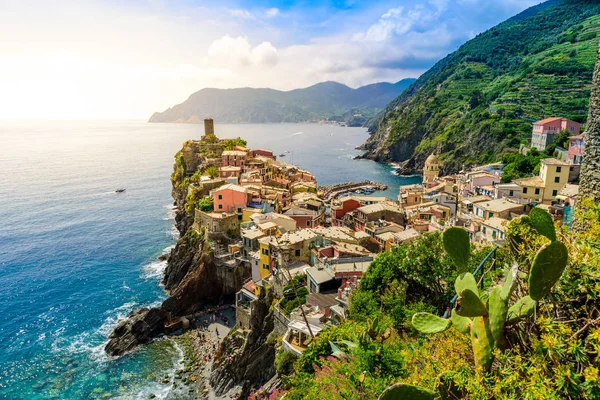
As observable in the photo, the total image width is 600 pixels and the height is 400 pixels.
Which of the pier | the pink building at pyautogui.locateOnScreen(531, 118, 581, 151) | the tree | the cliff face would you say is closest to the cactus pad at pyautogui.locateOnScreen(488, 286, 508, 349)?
the cliff face

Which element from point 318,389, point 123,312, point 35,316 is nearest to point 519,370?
point 318,389

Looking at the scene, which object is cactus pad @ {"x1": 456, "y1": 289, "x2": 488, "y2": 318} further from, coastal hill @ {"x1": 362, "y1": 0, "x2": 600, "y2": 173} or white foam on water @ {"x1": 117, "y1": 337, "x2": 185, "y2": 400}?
coastal hill @ {"x1": 362, "y1": 0, "x2": 600, "y2": 173}

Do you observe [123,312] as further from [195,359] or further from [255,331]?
[255,331]

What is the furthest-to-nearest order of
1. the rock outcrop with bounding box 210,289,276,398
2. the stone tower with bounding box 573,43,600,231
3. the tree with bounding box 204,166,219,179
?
the tree with bounding box 204,166,219,179
the rock outcrop with bounding box 210,289,276,398
the stone tower with bounding box 573,43,600,231

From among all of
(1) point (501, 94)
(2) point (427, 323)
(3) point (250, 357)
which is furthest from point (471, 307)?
(1) point (501, 94)

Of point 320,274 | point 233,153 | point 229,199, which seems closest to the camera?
point 320,274

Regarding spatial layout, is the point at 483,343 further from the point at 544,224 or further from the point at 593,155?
the point at 593,155

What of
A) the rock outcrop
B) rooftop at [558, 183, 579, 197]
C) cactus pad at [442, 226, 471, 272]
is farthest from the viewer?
rooftop at [558, 183, 579, 197]
